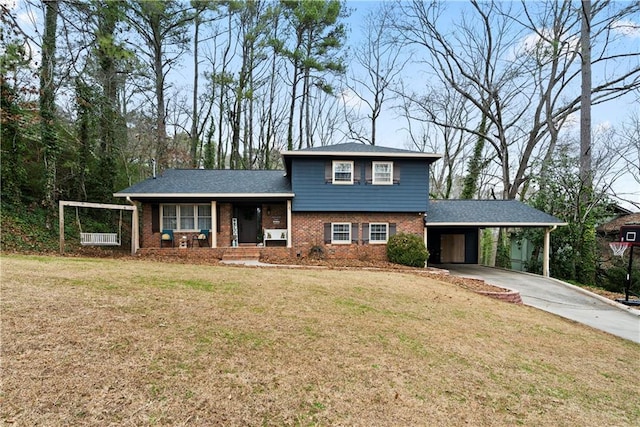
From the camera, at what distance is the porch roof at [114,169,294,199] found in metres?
13.4

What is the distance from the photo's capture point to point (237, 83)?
2414 cm

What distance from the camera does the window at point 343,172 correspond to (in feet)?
45.9

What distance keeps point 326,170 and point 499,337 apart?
956 cm

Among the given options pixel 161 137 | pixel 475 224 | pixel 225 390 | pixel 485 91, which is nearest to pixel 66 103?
pixel 161 137

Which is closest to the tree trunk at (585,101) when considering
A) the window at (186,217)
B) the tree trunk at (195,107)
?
the window at (186,217)

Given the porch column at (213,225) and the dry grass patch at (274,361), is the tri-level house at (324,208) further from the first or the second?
the dry grass patch at (274,361)

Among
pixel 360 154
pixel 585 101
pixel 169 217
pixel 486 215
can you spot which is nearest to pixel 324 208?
pixel 360 154

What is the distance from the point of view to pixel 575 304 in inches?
399

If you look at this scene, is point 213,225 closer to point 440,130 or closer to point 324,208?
point 324,208

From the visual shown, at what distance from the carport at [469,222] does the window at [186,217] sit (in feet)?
32.3

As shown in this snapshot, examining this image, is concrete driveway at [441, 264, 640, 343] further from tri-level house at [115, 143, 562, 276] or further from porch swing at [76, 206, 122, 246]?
porch swing at [76, 206, 122, 246]

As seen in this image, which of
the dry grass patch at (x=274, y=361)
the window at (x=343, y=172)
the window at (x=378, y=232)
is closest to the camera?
the dry grass patch at (x=274, y=361)

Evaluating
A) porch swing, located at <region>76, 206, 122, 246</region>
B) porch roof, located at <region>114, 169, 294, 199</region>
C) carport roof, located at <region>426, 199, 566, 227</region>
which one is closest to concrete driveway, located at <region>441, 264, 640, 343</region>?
carport roof, located at <region>426, 199, 566, 227</region>

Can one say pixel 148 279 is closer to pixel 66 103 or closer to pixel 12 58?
pixel 12 58
